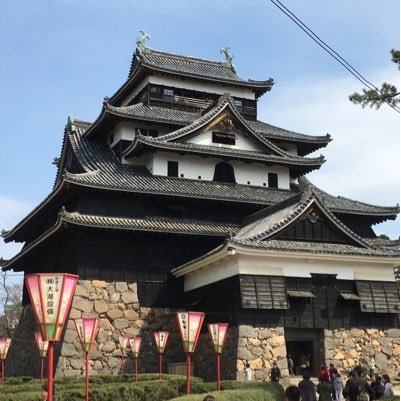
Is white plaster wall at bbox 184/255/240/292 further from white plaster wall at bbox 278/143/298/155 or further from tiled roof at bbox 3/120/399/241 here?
white plaster wall at bbox 278/143/298/155

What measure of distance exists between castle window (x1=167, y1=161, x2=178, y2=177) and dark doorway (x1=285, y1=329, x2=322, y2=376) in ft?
32.4

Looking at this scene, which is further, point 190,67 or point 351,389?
point 190,67

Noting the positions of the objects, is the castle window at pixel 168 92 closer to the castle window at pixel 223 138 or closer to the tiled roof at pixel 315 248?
the castle window at pixel 223 138

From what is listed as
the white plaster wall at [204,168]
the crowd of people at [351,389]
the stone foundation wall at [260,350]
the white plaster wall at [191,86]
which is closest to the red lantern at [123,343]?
the stone foundation wall at [260,350]

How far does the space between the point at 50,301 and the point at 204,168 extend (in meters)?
20.5

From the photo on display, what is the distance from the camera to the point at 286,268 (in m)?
23.4

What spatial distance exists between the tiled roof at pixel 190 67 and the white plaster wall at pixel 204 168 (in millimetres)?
7242

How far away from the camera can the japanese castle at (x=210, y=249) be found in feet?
75.6

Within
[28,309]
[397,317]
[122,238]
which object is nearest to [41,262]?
[28,309]

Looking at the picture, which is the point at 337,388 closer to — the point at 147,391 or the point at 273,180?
the point at 147,391

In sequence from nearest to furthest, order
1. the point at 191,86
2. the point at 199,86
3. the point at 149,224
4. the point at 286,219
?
the point at 286,219 < the point at 149,224 < the point at 191,86 < the point at 199,86

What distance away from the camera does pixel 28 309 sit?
32.4 m

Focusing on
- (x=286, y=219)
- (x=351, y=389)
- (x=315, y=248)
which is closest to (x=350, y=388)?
(x=351, y=389)

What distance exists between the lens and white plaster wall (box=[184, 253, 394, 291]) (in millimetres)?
22844
